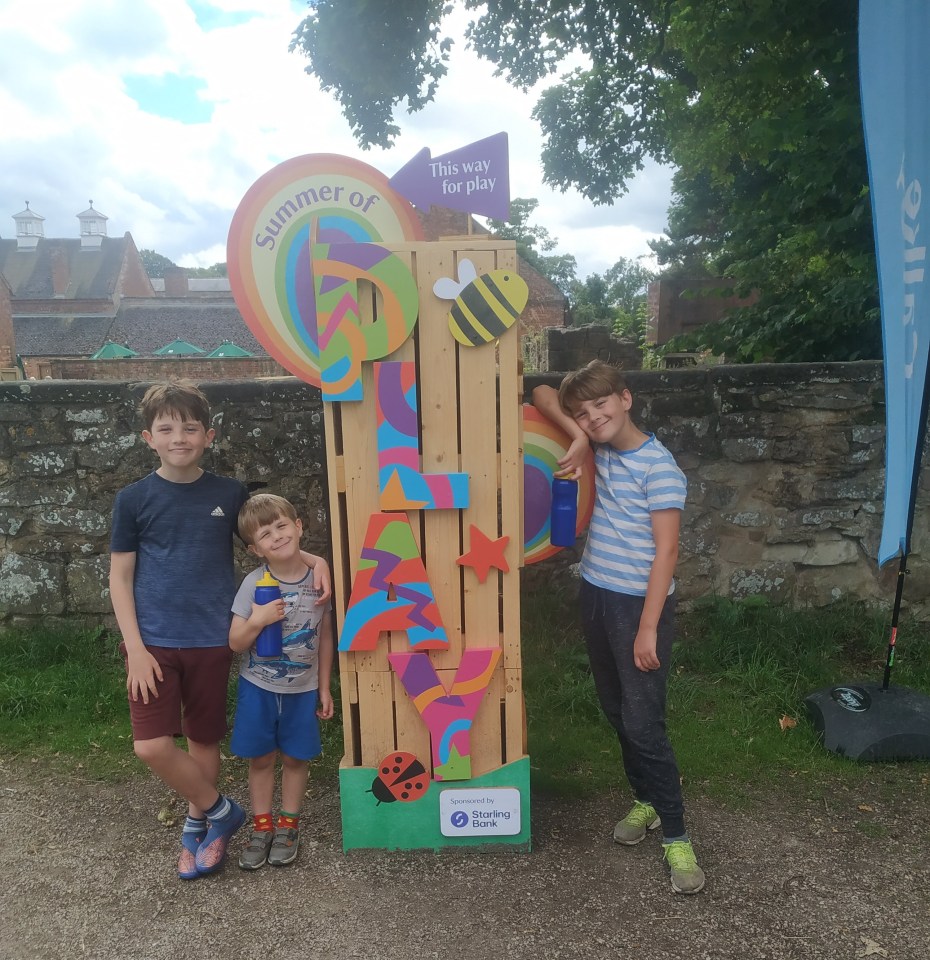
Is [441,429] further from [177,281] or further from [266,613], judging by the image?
[177,281]

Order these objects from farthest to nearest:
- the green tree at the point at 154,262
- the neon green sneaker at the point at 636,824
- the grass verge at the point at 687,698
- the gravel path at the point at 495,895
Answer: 1. the green tree at the point at 154,262
2. the grass verge at the point at 687,698
3. the neon green sneaker at the point at 636,824
4. the gravel path at the point at 495,895

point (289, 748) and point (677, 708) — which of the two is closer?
point (289, 748)

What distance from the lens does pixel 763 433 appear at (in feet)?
13.7

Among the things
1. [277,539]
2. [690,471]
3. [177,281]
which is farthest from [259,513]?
[177,281]

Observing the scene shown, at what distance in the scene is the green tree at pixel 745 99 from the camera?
501 centimetres

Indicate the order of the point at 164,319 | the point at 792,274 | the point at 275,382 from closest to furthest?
the point at 275,382
the point at 792,274
the point at 164,319

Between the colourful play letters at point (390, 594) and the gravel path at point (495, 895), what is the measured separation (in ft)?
2.73

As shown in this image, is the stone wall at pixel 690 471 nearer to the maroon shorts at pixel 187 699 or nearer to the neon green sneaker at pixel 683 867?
the maroon shorts at pixel 187 699

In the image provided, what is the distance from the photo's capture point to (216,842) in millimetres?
2609

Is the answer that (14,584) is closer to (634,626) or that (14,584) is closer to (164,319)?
(634,626)

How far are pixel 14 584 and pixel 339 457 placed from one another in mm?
2675

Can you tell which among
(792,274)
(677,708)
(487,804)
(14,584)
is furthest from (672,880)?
(792,274)

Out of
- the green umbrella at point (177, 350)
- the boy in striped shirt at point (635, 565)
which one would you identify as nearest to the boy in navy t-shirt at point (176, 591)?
the boy in striped shirt at point (635, 565)

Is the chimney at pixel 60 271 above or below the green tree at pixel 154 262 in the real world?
below
